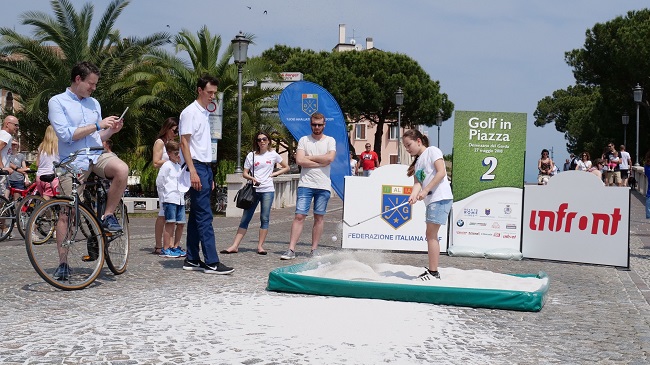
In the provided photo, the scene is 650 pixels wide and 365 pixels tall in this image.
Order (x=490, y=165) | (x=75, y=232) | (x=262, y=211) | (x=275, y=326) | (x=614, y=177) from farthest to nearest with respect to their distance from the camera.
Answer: (x=614, y=177)
(x=490, y=165)
(x=262, y=211)
(x=75, y=232)
(x=275, y=326)

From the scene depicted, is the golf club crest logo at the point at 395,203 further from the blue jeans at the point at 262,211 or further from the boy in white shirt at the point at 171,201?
the boy in white shirt at the point at 171,201

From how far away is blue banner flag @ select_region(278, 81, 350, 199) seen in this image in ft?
40.4

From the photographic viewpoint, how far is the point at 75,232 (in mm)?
7305

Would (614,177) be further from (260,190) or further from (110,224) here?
(110,224)

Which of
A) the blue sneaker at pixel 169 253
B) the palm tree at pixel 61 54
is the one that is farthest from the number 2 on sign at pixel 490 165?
the palm tree at pixel 61 54

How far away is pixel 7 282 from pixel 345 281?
309cm

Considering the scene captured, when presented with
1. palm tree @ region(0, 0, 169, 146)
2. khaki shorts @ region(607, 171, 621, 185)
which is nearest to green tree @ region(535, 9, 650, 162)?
khaki shorts @ region(607, 171, 621, 185)

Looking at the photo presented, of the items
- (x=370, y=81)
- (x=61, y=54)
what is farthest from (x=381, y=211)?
(x=370, y=81)

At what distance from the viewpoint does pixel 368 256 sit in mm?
9922

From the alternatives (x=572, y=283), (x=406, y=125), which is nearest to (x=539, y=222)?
Answer: (x=572, y=283)

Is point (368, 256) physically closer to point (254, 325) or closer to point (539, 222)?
point (539, 222)

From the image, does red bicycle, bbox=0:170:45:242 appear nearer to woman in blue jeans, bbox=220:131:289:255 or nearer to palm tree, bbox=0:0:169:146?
woman in blue jeans, bbox=220:131:289:255

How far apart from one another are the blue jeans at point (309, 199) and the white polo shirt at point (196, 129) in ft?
6.74

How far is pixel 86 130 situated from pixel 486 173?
6.18 meters
